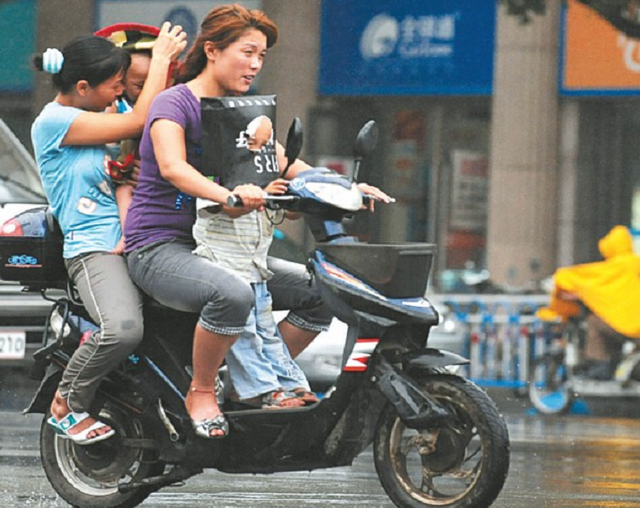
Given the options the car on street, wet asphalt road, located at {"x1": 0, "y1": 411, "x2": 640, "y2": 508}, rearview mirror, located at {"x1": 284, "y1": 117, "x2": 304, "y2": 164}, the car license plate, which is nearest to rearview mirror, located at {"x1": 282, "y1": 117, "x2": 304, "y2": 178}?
rearview mirror, located at {"x1": 284, "y1": 117, "x2": 304, "y2": 164}

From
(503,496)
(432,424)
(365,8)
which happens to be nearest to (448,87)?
(365,8)

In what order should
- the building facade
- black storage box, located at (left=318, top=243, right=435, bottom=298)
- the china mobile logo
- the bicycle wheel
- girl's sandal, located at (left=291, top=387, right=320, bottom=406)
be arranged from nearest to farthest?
black storage box, located at (left=318, top=243, right=435, bottom=298), girl's sandal, located at (left=291, top=387, right=320, bottom=406), the bicycle wheel, the china mobile logo, the building facade

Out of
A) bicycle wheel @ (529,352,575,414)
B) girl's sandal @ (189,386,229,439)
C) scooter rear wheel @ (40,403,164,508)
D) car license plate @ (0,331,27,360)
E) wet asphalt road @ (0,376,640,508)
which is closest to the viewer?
girl's sandal @ (189,386,229,439)

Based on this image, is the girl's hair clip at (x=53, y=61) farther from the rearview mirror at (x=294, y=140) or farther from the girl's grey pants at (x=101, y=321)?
the rearview mirror at (x=294, y=140)

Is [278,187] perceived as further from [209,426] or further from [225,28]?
[209,426]

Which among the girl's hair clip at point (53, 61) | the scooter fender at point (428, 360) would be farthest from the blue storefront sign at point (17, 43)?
the scooter fender at point (428, 360)

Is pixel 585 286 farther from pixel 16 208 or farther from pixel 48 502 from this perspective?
pixel 48 502

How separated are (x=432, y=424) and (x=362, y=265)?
61 centimetres

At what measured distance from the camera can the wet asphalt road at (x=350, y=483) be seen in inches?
295

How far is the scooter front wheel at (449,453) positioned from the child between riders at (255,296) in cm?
37

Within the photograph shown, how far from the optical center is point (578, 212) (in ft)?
73.8

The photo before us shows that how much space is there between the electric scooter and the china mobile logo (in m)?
15.5

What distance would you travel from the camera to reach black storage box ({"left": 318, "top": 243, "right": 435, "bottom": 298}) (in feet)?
20.6

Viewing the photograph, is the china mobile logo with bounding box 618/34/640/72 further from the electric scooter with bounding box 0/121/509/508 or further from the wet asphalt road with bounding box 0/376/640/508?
the electric scooter with bounding box 0/121/509/508
